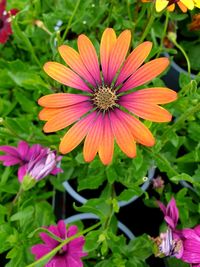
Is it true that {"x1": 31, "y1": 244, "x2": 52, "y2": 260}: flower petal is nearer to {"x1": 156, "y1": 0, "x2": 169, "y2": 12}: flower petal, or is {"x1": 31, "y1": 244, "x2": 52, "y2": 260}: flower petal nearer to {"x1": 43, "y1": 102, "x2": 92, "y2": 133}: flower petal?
{"x1": 43, "y1": 102, "x2": 92, "y2": 133}: flower petal

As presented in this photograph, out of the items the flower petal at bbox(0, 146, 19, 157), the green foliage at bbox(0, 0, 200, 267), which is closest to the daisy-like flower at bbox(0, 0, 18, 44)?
the green foliage at bbox(0, 0, 200, 267)

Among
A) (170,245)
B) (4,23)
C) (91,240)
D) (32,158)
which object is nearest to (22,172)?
(32,158)

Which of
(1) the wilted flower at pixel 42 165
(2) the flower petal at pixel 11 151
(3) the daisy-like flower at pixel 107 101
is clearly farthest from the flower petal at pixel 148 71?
(2) the flower petal at pixel 11 151

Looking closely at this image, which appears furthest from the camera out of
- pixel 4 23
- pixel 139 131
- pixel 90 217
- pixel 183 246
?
pixel 4 23

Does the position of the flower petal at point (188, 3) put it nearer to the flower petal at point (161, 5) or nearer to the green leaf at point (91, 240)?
the flower petal at point (161, 5)

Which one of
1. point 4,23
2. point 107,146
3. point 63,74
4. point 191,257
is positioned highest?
point 4,23

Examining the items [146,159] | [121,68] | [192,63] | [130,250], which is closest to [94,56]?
[121,68]

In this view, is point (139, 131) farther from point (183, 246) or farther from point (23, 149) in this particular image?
point (23, 149)
